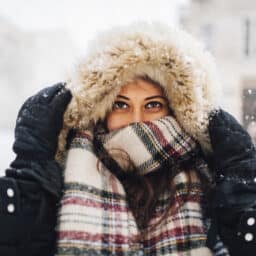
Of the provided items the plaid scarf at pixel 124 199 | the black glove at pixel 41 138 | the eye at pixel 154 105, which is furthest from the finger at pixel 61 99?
the eye at pixel 154 105

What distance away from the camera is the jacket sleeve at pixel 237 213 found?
4.82 ft

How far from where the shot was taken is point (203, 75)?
64.9 inches

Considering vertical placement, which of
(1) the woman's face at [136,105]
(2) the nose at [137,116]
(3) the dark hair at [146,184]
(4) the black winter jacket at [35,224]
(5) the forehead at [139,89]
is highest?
(5) the forehead at [139,89]

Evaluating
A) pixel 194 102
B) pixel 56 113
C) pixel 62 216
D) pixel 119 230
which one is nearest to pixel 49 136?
pixel 56 113

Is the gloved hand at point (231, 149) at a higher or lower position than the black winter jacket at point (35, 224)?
higher

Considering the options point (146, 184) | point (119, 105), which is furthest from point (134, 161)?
point (119, 105)

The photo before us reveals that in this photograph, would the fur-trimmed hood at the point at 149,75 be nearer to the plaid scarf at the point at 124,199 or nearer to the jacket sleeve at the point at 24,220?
the plaid scarf at the point at 124,199

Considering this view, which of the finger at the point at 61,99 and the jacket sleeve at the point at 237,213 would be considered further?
the finger at the point at 61,99

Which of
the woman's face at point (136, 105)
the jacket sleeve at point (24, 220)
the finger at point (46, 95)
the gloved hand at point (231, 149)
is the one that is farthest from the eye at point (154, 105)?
the jacket sleeve at point (24, 220)

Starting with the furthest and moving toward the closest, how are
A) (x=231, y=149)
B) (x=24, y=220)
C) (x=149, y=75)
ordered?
(x=149, y=75) → (x=231, y=149) → (x=24, y=220)

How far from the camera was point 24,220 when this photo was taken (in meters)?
1.46

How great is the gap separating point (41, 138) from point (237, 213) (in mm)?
596

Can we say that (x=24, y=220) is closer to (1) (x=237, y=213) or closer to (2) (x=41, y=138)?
(2) (x=41, y=138)

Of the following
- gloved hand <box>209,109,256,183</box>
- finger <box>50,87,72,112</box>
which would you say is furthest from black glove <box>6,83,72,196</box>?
gloved hand <box>209,109,256,183</box>
